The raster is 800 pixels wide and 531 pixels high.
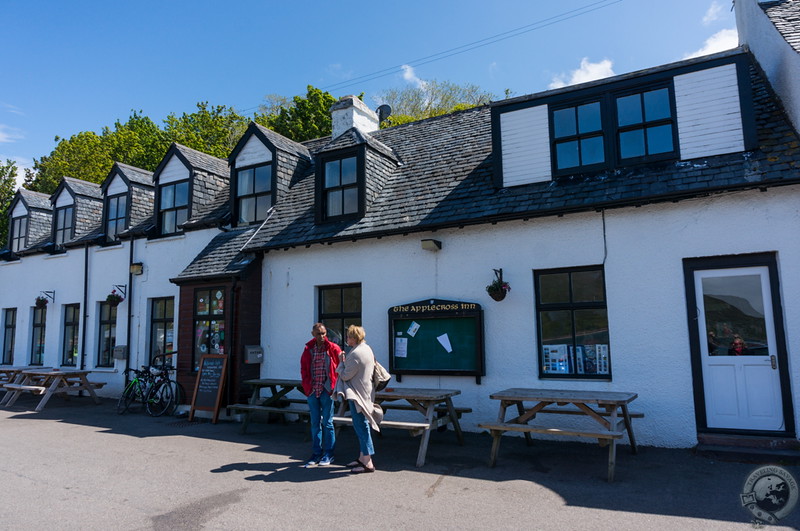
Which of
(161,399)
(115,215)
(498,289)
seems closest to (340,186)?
(498,289)

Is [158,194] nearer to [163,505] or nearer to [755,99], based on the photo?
[163,505]

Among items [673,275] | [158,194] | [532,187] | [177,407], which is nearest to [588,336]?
[673,275]

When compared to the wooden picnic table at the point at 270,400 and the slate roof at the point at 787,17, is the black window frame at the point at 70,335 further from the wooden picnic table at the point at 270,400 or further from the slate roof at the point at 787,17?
the slate roof at the point at 787,17

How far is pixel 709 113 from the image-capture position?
8.27 metres

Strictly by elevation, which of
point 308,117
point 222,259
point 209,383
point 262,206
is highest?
point 308,117

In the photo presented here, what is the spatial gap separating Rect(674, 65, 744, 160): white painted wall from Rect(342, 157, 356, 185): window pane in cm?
627

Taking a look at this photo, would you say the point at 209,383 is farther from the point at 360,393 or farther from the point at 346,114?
the point at 346,114

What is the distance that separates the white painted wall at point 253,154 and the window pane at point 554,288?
7738 millimetres

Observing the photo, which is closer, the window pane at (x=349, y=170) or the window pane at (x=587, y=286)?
the window pane at (x=587, y=286)

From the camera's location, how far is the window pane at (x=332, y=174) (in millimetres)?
11711

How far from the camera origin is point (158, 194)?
15.1m

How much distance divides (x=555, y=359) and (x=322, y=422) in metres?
3.89

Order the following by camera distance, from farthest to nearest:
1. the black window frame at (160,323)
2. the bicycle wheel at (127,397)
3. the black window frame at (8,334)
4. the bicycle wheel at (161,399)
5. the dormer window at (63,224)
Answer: the black window frame at (8,334)
the dormer window at (63,224)
the black window frame at (160,323)
the bicycle wheel at (127,397)
the bicycle wheel at (161,399)

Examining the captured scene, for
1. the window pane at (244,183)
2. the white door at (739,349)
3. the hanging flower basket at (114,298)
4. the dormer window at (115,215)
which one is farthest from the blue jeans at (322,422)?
the dormer window at (115,215)
